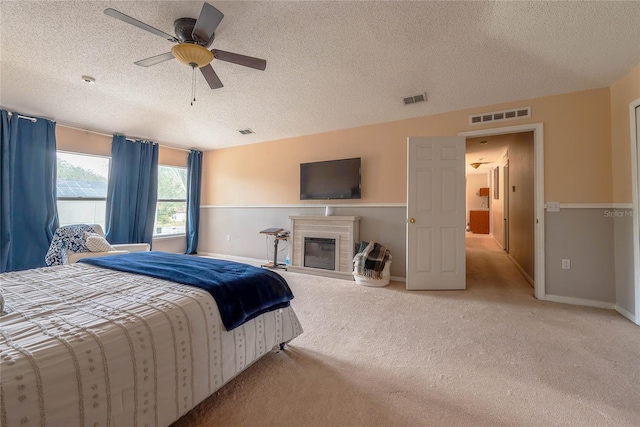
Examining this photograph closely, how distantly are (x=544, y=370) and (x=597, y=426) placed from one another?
44 centimetres

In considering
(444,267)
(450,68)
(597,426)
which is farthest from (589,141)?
(597,426)

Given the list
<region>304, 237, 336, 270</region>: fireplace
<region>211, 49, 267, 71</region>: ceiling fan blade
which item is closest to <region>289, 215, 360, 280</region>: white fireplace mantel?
<region>304, 237, 336, 270</region>: fireplace

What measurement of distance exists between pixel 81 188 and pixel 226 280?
14.6ft

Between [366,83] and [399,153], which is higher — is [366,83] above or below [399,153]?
above

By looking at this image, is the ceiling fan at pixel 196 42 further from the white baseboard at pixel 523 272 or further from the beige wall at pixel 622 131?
the white baseboard at pixel 523 272

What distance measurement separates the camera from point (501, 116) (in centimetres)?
322

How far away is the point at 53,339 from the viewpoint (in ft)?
2.96

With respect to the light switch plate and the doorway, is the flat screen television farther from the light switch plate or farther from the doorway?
the doorway

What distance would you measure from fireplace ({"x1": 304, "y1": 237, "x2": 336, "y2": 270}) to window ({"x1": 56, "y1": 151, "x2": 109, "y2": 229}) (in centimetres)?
365

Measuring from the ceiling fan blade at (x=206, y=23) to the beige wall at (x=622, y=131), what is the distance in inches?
145

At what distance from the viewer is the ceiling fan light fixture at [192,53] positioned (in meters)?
1.81

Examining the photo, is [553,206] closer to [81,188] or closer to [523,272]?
[523,272]

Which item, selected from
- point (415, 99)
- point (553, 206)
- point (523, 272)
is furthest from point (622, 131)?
point (523, 272)

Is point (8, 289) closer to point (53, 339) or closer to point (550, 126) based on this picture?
point (53, 339)
